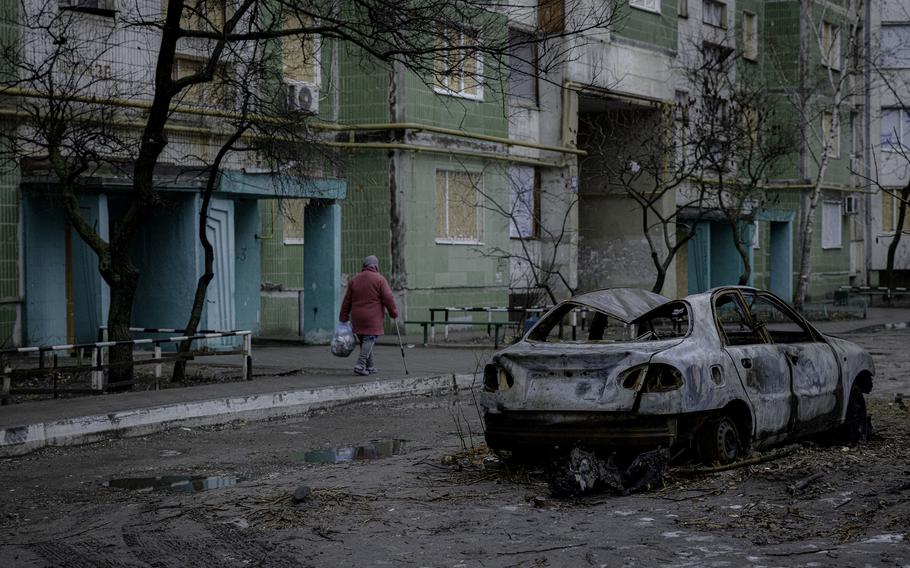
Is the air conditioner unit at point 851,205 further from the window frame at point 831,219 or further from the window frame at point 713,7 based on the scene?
the window frame at point 713,7

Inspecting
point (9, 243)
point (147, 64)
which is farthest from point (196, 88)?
point (9, 243)

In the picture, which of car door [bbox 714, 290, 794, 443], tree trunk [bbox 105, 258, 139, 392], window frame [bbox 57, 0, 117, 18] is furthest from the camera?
window frame [bbox 57, 0, 117, 18]

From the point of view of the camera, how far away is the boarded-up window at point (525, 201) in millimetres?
31016

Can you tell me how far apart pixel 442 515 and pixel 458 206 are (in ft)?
69.8

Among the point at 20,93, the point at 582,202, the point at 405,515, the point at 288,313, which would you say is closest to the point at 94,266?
the point at 20,93

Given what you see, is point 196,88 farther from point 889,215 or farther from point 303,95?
point 889,215

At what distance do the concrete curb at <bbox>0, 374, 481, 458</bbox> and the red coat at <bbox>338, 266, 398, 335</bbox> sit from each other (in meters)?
1.20

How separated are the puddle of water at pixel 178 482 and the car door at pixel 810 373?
14.4ft

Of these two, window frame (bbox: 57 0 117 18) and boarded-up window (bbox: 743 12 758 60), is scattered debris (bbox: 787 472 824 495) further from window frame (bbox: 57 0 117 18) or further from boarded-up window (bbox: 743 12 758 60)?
boarded-up window (bbox: 743 12 758 60)

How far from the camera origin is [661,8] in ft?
116

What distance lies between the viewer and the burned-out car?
879 cm

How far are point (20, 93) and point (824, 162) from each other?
22587 millimetres

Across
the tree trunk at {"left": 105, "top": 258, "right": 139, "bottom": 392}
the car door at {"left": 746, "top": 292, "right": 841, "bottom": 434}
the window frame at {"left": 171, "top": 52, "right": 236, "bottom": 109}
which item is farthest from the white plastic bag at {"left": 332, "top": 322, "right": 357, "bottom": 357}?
the car door at {"left": 746, "top": 292, "right": 841, "bottom": 434}

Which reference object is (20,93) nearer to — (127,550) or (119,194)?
(119,194)
